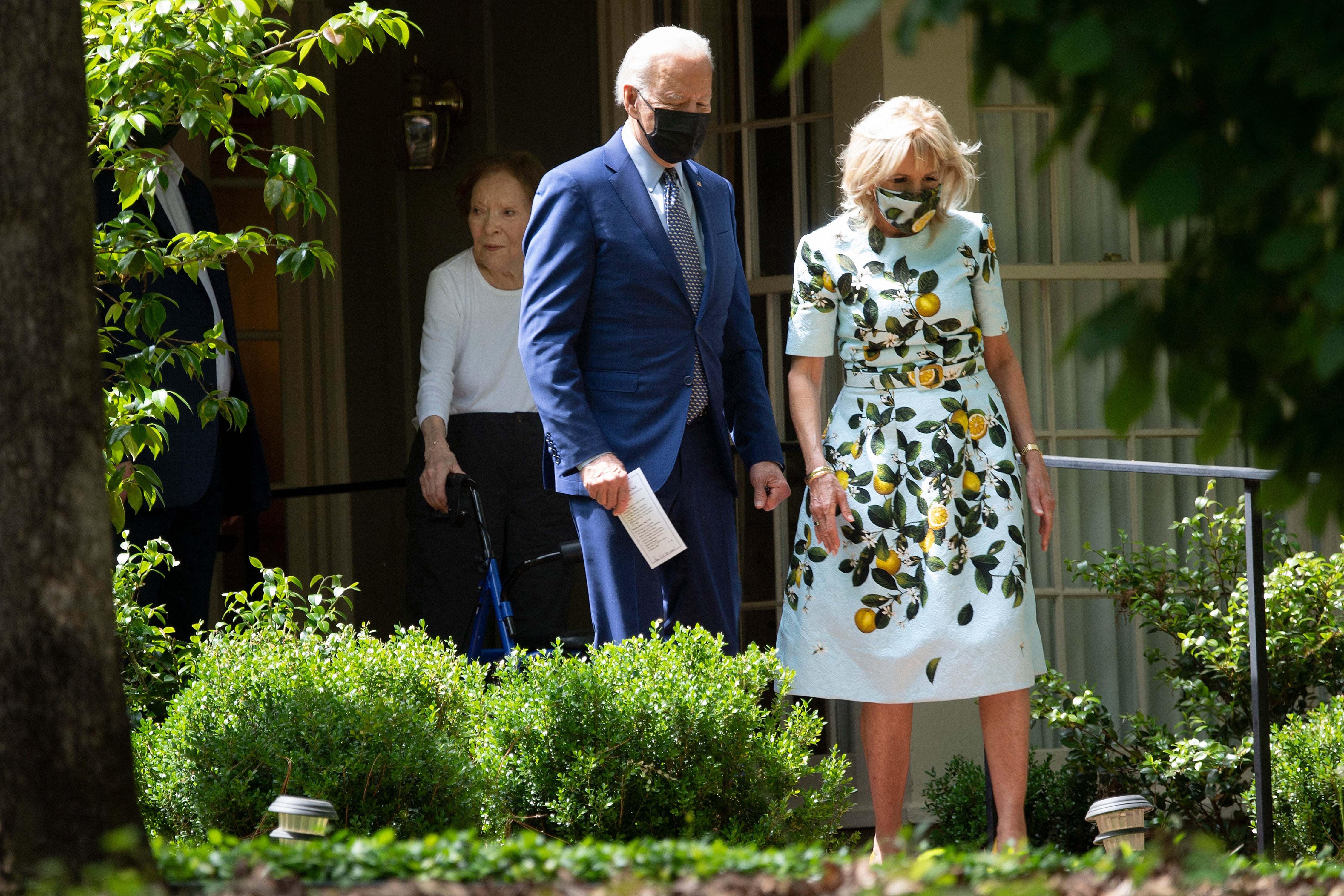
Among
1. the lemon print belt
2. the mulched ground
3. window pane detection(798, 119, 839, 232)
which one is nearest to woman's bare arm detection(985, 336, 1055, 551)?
the lemon print belt

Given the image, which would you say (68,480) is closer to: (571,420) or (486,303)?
(571,420)

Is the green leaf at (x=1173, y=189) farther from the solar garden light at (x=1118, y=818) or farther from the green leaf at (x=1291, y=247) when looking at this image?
the solar garden light at (x=1118, y=818)

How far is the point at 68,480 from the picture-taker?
63.2 inches

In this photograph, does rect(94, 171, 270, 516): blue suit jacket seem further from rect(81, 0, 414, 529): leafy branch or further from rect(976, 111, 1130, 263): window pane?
rect(976, 111, 1130, 263): window pane

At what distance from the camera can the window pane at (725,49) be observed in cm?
504

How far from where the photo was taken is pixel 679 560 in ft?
10.0

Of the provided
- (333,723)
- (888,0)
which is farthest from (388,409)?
(888,0)

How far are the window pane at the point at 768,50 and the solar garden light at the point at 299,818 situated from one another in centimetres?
358

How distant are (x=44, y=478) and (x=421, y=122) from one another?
4.38 metres

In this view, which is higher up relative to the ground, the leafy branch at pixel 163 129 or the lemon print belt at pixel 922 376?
the leafy branch at pixel 163 129

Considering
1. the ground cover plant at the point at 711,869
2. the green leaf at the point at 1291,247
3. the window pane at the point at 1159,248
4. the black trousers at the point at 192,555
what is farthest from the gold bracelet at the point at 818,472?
the window pane at the point at 1159,248

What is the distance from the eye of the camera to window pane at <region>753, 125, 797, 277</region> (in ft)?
16.4

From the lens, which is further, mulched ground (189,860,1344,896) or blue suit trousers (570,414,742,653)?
blue suit trousers (570,414,742,653)

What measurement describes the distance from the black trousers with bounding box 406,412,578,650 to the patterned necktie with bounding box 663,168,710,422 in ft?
4.50
